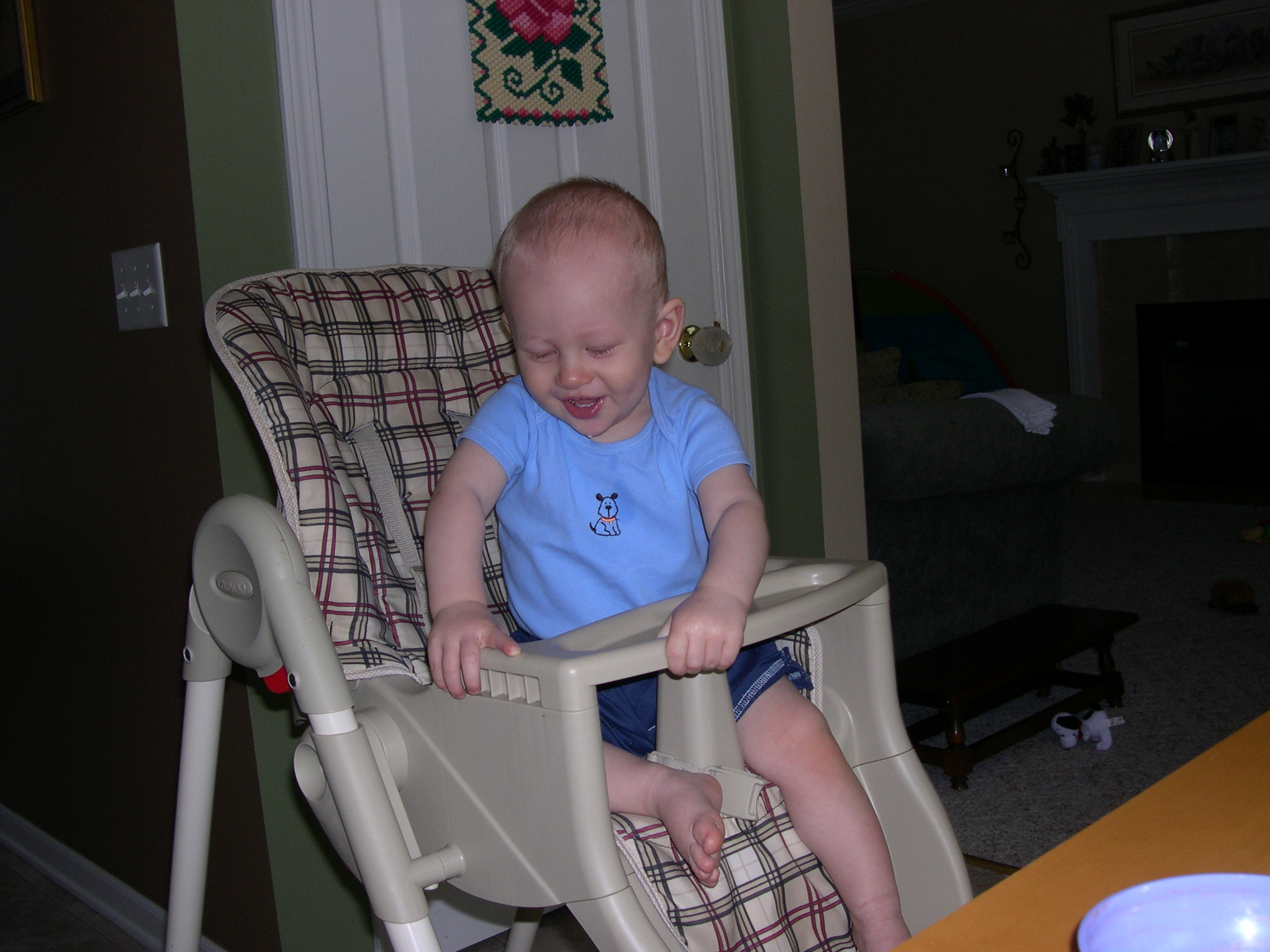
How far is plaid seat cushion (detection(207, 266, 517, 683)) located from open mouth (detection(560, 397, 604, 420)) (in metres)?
0.22

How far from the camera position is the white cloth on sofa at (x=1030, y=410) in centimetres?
270

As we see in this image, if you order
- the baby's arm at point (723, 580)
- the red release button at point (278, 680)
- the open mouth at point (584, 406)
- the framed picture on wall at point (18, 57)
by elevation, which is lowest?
the red release button at point (278, 680)

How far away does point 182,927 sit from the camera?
45.3 inches

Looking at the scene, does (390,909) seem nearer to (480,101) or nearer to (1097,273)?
Result: (480,101)

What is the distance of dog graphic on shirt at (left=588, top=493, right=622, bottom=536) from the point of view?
1.10m

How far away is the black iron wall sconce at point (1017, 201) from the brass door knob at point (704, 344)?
443cm

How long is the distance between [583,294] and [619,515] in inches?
8.7

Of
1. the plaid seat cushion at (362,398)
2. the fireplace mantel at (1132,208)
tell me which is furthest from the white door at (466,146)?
the fireplace mantel at (1132,208)

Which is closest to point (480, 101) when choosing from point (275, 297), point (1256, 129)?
point (275, 297)

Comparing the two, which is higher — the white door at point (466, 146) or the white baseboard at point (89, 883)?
the white door at point (466, 146)

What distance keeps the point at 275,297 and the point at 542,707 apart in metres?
0.56

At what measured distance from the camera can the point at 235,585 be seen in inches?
39.5

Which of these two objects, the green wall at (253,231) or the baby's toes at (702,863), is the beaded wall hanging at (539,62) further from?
the baby's toes at (702,863)

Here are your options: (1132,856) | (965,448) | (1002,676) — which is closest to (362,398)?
(1132,856)
